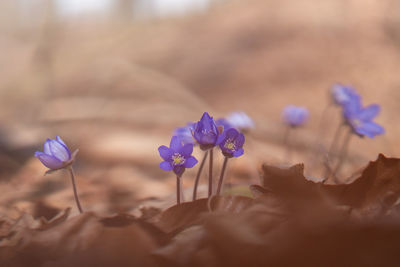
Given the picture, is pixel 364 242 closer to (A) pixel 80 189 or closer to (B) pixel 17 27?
(A) pixel 80 189

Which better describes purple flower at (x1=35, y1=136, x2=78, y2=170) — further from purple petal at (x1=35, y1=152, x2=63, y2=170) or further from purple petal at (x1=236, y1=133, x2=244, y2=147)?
purple petal at (x1=236, y1=133, x2=244, y2=147)

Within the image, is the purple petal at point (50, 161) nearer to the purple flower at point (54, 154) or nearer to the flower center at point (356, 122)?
the purple flower at point (54, 154)

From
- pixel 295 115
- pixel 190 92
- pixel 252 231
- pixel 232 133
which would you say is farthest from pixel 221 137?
pixel 190 92

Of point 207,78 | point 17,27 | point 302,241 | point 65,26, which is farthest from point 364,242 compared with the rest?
point 65,26

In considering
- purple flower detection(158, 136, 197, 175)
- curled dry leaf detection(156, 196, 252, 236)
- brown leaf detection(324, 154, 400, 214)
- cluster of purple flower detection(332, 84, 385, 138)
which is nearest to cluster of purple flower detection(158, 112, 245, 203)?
purple flower detection(158, 136, 197, 175)

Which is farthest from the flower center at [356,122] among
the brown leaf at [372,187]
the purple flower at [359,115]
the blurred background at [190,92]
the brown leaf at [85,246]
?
the brown leaf at [85,246]
